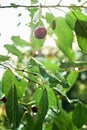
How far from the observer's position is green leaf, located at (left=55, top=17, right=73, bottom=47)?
1.18 meters

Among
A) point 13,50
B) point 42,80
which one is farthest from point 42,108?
point 13,50

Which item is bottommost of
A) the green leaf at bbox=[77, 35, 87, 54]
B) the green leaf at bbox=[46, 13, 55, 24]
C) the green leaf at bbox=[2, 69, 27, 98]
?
the green leaf at bbox=[2, 69, 27, 98]

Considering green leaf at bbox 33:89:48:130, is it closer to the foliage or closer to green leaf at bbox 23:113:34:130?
the foliage

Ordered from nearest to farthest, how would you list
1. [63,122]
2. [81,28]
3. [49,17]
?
[81,28]
[49,17]
[63,122]

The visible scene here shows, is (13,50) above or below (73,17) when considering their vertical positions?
below

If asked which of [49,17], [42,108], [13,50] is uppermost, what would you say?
[49,17]

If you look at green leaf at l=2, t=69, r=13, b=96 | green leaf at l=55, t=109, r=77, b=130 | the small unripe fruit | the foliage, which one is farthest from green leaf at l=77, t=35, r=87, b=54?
green leaf at l=55, t=109, r=77, b=130

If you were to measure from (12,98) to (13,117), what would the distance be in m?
0.06

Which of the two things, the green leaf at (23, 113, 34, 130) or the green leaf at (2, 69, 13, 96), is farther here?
the green leaf at (23, 113, 34, 130)

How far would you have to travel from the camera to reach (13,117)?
44.2 inches

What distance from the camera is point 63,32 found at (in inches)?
46.6

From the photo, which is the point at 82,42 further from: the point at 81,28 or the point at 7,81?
the point at 7,81

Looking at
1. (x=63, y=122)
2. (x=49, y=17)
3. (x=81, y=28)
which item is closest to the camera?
(x=81, y=28)

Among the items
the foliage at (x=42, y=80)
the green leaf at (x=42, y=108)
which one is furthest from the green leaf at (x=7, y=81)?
the green leaf at (x=42, y=108)
